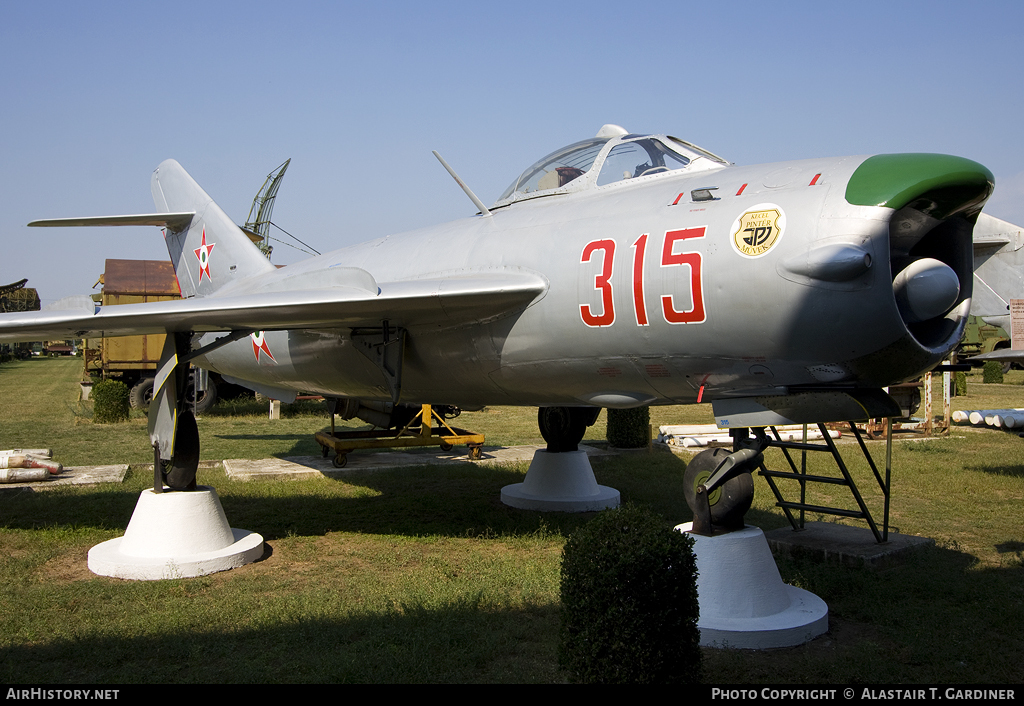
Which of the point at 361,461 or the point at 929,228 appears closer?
the point at 929,228

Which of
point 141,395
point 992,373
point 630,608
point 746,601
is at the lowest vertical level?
point 992,373

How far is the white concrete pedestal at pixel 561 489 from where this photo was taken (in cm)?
927

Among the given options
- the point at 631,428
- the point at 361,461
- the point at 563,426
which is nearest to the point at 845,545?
the point at 563,426

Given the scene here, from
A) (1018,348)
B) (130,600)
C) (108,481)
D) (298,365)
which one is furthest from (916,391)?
(108,481)

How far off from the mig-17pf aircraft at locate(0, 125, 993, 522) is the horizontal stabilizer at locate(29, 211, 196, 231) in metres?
2.46

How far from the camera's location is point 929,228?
4652 mm

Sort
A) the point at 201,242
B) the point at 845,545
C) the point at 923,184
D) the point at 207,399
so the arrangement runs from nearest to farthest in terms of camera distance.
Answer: the point at 923,184
the point at 845,545
the point at 201,242
the point at 207,399

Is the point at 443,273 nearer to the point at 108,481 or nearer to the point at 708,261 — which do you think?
the point at 708,261

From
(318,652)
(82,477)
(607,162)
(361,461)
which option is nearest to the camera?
(318,652)

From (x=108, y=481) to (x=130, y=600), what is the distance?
599cm

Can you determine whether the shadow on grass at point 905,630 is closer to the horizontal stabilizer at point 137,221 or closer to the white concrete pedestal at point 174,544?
the white concrete pedestal at point 174,544

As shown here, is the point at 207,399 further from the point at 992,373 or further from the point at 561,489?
the point at 992,373

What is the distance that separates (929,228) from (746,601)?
2.68m

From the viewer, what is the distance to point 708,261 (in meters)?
4.77
